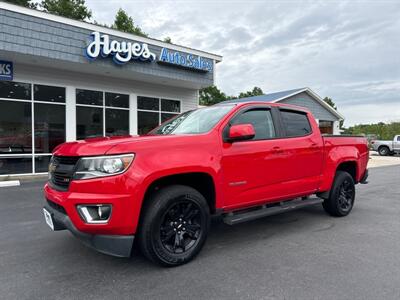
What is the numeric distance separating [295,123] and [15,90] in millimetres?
9773

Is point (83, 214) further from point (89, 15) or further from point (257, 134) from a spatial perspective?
point (89, 15)

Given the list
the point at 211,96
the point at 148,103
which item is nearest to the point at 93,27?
the point at 148,103

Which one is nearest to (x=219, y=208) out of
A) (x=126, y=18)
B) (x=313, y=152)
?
(x=313, y=152)

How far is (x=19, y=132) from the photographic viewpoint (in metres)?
10.6

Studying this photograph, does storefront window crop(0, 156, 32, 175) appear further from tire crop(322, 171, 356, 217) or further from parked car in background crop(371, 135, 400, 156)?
parked car in background crop(371, 135, 400, 156)

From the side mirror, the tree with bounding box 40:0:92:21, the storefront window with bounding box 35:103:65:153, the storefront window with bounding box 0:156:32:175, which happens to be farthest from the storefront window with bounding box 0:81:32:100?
the tree with bounding box 40:0:92:21

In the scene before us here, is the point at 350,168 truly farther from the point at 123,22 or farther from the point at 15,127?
the point at 123,22

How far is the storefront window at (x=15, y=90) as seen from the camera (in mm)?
10219

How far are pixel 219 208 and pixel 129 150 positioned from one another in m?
1.38

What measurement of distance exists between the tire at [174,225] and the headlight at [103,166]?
1.72 feet

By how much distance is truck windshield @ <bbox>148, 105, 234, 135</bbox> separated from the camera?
13.1 feet

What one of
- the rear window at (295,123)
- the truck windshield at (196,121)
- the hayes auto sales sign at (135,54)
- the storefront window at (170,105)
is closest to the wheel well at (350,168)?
the rear window at (295,123)

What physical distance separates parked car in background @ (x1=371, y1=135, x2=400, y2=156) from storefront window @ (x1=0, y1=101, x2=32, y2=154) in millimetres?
27199

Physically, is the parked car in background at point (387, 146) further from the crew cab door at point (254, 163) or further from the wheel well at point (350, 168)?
the crew cab door at point (254, 163)
